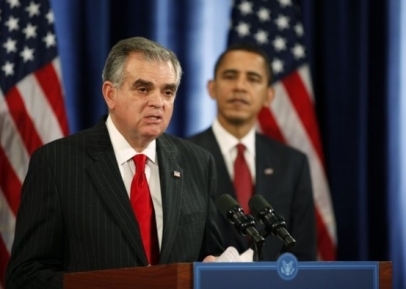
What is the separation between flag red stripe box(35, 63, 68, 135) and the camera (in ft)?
14.8

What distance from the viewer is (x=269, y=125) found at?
505 cm

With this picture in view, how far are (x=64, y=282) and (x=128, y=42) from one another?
3.04 ft

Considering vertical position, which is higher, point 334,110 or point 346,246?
point 334,110

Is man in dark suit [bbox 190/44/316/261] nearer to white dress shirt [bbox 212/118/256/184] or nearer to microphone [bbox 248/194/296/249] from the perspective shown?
white dress shirt [bbox 212/118/256/184]

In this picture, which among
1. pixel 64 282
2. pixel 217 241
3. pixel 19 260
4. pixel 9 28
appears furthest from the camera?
pixel 9 28

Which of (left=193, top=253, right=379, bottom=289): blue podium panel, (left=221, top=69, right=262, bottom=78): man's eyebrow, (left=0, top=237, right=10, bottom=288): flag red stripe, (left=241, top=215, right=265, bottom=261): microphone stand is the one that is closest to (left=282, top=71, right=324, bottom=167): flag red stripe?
(left=221, top=69, right=262, bottom=78): man's eyebrow

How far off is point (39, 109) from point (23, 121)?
0.11 m

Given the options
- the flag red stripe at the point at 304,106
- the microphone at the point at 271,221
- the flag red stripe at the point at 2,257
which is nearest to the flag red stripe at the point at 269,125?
the flag red stripe at the point at 304,106

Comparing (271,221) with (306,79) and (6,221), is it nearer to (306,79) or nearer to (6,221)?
(6,221)

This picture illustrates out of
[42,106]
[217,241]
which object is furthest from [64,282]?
[42,106]

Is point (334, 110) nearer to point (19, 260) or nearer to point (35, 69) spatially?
point (35, 69)

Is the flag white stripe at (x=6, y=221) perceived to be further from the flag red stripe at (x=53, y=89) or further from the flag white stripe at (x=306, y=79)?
the flag white stripe at (x=306, y=79)

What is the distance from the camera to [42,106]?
4.49 m

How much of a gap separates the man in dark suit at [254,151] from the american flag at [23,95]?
2.58 feet
